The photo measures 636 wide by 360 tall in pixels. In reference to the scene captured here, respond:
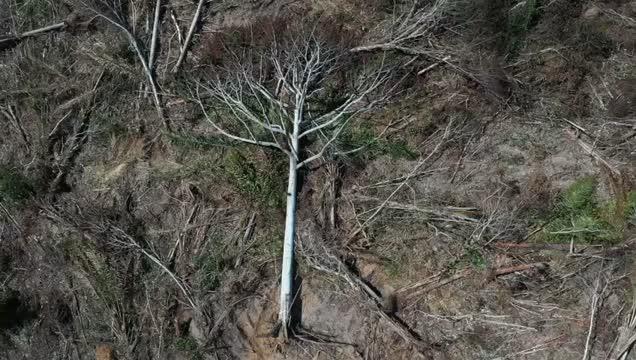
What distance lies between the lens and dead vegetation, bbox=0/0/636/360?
8.80 meters

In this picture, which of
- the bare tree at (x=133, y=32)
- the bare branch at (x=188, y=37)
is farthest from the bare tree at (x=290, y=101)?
the bare tree at (x=133, y=32)

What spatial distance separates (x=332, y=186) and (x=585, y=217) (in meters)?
3.80

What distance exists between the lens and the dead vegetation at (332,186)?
8797mm

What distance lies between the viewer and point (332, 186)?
9.62 meters

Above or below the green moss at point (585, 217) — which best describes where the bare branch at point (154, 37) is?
above

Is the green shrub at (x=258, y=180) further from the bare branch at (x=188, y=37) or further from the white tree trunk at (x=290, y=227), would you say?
the bare branch at (x=188, y=37)

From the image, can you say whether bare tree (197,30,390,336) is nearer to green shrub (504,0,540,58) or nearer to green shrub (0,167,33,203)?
green shrub (504,0,540,58)

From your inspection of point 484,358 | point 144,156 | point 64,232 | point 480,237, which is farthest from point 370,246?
point 64,232

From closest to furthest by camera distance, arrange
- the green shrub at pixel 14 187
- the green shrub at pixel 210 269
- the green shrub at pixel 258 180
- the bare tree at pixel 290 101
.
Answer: the bare tree at pixel 290 101 < the green shrub at pixel 210 269 < the green shrub at pixel 258 180 < the green shrub at pixel 14 187

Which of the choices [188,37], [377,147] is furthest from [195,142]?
[377,147]

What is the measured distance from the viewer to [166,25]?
10906 mm

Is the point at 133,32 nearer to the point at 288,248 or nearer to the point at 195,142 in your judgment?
the point at 195,142

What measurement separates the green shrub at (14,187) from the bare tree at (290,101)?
333cm

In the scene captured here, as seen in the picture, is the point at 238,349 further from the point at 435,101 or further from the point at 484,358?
the point at 435,101
